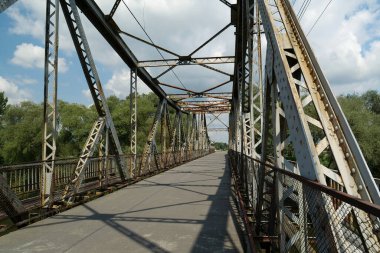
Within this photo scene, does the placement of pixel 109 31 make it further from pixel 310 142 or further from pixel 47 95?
pixel 310 142

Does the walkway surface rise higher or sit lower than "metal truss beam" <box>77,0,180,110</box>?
lower

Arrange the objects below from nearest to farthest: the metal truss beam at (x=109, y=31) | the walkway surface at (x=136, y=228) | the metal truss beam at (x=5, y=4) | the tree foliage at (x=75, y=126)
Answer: the walkway surface at (x=136, y=228) → the metal truss beam at (x=5, y=4) → the metal truss beam at (x=109, y=31) → the tree foliage at (x=75, y=126)

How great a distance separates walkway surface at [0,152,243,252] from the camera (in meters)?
5.36

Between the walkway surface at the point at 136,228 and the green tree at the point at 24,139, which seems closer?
the walkway surface at the point at 136,228

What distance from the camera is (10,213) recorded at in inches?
266

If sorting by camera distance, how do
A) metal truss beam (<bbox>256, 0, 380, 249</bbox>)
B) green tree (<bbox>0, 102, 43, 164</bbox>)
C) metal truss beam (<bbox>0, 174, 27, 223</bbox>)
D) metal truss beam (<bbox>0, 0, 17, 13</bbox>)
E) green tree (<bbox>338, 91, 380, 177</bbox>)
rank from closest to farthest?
metal truss beam (<bbox>256, 0, 380, 249</bbox>), metal truss beam (<bbox>0, 174, 27, 223</bbox>), metal truss beam (<bbox>0, 0, 17, 13</bbox>), green tree (<bbox>338, 91, 380, 177</bbox>), green tree (<bbox>0, 102, 43, 164</bbox>)

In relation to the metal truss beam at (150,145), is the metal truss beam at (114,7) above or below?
above

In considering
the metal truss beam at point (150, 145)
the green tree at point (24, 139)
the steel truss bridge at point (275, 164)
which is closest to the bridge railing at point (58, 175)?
the steel truss bridge at point (275, 164)

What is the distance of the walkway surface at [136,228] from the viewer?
211 inches

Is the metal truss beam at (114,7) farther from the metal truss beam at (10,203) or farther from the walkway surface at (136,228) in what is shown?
the metal truss beam at (10,203)

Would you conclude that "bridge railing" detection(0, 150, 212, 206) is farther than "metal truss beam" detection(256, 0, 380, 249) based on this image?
Yes

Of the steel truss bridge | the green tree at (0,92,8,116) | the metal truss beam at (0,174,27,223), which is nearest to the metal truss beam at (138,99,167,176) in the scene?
the steel truss bridge

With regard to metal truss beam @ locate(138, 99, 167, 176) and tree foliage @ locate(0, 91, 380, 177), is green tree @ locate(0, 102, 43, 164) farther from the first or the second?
metal truss beam @ locate(138, 99, 167, 176)

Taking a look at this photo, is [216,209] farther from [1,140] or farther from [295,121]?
[1,140]
